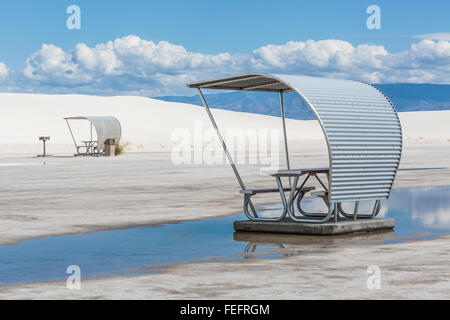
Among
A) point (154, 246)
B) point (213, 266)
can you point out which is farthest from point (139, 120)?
point (213, 266)

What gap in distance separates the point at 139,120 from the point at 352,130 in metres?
91.7

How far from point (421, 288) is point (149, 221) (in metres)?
6.83

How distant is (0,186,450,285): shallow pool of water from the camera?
8.73 metres

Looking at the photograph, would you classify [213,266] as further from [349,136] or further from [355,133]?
[355,133]

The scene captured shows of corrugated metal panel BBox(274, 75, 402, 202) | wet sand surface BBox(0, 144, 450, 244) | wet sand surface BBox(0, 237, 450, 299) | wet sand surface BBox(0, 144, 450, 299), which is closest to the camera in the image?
wet sand surface BBox(0, 237, 450, 299)

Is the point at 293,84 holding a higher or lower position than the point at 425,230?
higher

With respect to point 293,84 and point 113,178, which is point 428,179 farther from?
point 293,84

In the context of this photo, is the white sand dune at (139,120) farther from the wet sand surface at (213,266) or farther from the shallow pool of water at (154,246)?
the shallow pool of water at (154,246)

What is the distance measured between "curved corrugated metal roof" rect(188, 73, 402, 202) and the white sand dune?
56.2 metres

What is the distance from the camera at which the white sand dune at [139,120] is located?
275 feet

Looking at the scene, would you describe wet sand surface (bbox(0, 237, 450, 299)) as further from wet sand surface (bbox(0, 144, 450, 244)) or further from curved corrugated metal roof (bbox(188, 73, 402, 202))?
wet sand surface (bbox(0, 144, 450, 244))

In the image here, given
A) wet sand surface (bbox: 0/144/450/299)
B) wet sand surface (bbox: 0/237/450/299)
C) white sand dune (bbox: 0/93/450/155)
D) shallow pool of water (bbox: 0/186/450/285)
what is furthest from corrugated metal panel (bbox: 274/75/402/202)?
white sand dune (bbox: 0/93/450/155)
